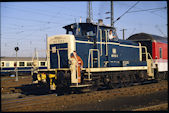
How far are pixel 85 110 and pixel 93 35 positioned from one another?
5.39 m

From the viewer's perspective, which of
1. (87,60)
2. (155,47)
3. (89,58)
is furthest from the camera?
(155,47)

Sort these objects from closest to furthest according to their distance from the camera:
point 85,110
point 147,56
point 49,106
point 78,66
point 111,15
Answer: point 85,110 → point 49,106 → point 78,66 → point 147,56 → point 111,15

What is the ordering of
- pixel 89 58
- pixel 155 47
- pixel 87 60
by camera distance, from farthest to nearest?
pixel 155 47 < pixel 87 60 < pixel 89 58

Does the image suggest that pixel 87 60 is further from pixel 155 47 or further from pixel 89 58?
pixel 155 47

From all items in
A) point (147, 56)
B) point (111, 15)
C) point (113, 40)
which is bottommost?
point (147, 56)

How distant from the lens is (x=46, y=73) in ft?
34.4

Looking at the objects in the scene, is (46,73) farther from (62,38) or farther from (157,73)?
(157,73)

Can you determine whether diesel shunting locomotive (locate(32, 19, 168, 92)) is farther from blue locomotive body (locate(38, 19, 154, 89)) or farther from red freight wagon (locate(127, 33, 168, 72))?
red freight wagon (locate(127, 33, 168, 72))

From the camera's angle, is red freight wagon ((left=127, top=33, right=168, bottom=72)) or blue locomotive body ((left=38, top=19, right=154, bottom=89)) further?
red freight wagon ((left=127, top=33, right=168, bottom=72))

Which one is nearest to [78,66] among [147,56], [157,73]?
[147,56]

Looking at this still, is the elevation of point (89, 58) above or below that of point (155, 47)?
below

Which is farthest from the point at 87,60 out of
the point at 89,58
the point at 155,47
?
the point at 155,47

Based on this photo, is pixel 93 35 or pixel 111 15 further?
pixel 111 15

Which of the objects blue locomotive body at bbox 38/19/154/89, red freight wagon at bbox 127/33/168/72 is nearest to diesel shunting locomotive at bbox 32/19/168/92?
blue locomotive body at bbox 38/19/154/89
